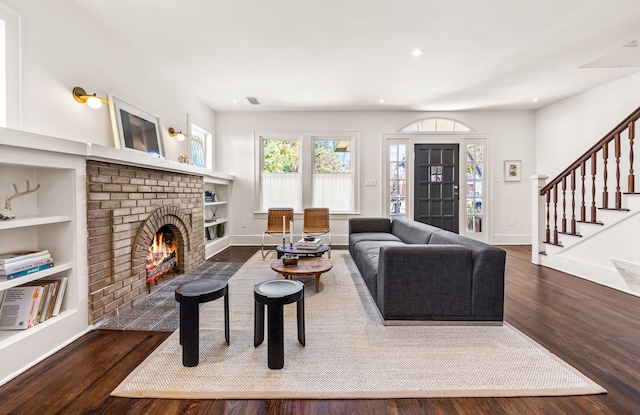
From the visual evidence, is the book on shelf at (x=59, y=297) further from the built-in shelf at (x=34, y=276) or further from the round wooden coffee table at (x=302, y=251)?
the round wooden coffee table at (x=302, y=251)

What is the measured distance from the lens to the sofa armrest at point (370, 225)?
4.53 meters

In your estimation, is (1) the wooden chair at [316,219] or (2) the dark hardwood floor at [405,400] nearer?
(2) the dark hardwood floor at [405,400]

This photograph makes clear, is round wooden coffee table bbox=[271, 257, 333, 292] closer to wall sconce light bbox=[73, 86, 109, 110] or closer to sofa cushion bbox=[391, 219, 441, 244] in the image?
sofa cushion bbox=[391, 219, 441, 244]

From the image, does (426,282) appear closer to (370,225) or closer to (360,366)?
(360,366)

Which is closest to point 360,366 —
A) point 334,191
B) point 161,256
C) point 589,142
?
point 161,256

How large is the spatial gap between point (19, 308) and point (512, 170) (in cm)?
704

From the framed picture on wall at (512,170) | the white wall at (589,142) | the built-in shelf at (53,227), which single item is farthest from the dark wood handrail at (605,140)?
the built-in shelf at (53,227)

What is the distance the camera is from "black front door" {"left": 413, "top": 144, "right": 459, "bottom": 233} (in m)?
5.66

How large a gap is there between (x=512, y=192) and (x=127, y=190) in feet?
20.9

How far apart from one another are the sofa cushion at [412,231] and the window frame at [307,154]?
147cm

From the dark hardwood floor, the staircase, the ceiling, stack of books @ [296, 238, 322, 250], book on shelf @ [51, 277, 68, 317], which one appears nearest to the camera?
the dark hardwood floor

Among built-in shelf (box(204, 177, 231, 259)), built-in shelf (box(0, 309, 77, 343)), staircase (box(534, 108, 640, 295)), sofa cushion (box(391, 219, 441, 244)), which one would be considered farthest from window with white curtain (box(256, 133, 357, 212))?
built-in shelf (box(0, 309, 77, 343))

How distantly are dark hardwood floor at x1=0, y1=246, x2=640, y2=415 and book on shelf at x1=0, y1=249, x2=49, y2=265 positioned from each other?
66 cm

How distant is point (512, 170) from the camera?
222 inches
